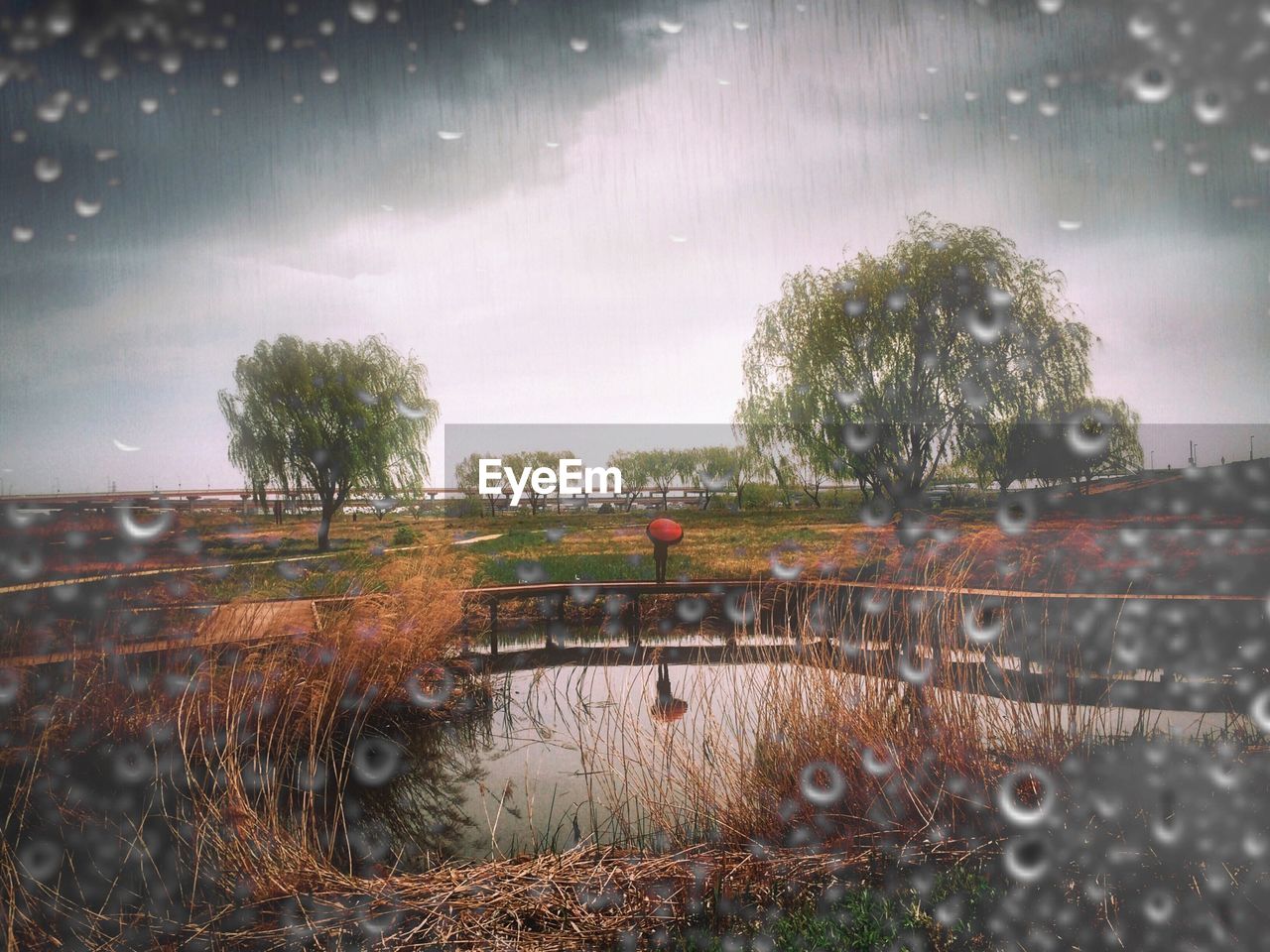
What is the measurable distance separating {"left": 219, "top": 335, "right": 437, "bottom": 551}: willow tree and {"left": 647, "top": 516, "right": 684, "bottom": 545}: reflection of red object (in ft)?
18.5

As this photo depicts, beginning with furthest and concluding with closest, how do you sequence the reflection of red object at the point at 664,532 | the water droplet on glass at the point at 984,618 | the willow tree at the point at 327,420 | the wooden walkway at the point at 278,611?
the willow tree at the point at 327,420 → the reflection of red object at the point at 664,532 → the wooden walkway at the point at 278,611 → the water droplet on glass at the point at 984,618

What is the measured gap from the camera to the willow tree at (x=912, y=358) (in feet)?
25.3

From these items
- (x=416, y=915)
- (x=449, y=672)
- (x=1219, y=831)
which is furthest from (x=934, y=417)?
(x=416, y=915)

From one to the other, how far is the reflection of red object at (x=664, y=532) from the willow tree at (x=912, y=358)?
10.5 ft

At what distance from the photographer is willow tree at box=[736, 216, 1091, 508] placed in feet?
25.3

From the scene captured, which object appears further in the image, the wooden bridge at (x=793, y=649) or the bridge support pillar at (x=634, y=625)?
the bridge support pillar at (x=634, y=625)

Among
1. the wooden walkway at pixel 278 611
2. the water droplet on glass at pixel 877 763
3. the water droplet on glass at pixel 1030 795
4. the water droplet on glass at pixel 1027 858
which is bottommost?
the water droplet on glass at pixel 1027 858

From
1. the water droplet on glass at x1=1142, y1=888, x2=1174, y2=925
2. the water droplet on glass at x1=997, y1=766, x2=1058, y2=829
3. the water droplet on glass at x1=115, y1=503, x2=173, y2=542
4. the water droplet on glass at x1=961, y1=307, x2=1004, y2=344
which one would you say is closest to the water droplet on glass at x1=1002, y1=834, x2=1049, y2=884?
the water droplet on glass at x1=997, y1=766, x2=1058, y2=829

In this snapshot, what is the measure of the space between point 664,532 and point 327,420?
6.86 metres

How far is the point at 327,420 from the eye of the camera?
1042 cm

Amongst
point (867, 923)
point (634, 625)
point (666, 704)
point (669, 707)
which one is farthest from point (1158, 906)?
point (634, 625)

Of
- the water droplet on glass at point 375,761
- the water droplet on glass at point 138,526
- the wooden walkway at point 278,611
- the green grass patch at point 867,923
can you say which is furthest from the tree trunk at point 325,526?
the green grass patch at point 867,923

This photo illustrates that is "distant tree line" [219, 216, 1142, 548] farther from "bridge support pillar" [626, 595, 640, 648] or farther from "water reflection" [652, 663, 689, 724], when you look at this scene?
"water reflection" [652, 663, 689, 724]

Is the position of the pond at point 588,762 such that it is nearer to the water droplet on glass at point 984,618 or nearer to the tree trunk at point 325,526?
the water droplet on glass at point 984,618
